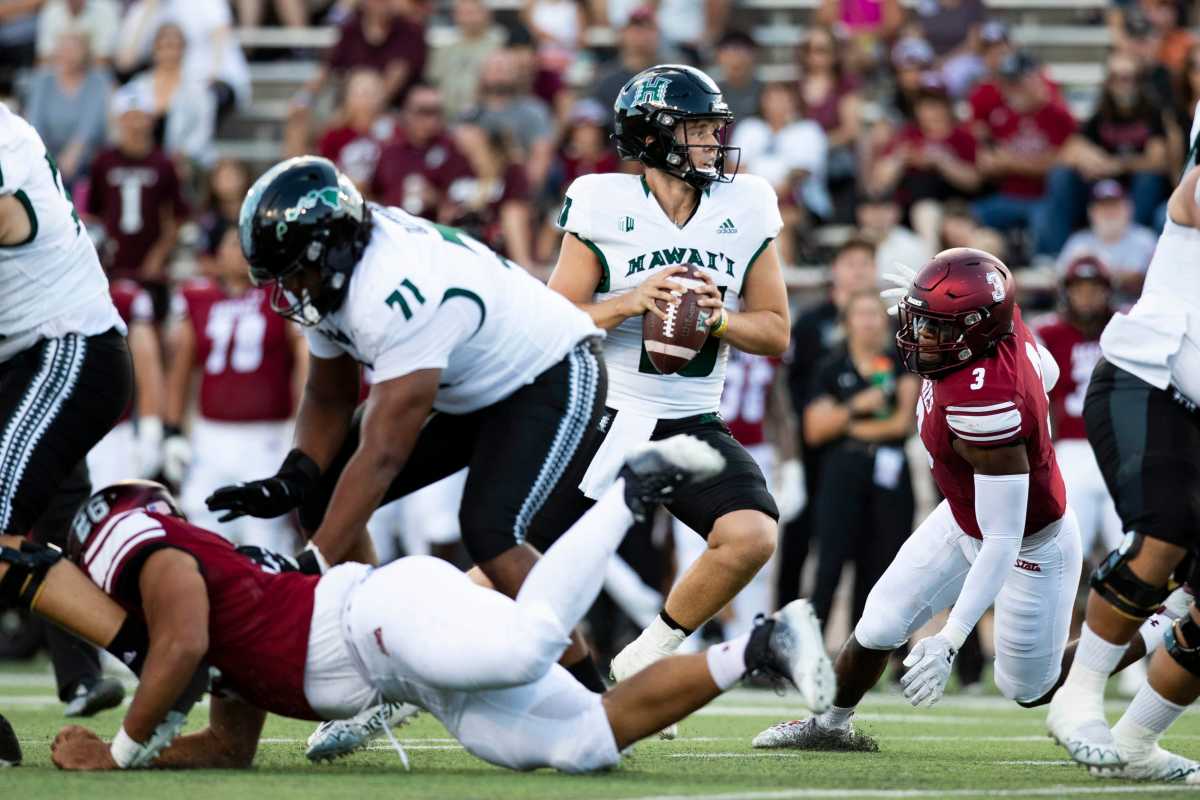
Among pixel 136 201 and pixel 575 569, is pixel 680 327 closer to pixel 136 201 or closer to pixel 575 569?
pixel 575 569

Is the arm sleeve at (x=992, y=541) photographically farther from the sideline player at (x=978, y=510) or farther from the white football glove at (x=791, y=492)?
the white football glove at (x=791, y=492)

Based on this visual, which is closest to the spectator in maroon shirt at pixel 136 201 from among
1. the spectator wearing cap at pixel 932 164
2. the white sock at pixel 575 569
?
the spectator wearing cap at pixel 932 164

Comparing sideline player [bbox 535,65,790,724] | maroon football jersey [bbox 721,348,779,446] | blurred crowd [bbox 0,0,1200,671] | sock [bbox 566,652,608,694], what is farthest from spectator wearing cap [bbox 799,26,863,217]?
sock [bbox 566,652,608,694]

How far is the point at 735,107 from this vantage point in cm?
1150

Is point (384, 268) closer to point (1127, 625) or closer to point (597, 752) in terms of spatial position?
point (597, 752)

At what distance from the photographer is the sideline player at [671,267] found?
5508 mm

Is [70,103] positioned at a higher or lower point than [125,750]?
lower

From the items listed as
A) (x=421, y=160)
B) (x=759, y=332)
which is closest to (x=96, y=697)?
(x=759, y=332)

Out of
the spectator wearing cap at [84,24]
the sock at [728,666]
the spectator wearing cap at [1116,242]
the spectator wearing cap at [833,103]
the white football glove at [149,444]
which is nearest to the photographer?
the sock at [728,666]

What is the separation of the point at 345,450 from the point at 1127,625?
2.11m

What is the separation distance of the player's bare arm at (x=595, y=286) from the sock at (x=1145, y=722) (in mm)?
1734

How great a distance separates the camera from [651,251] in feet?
18.5

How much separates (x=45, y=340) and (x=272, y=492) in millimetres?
845

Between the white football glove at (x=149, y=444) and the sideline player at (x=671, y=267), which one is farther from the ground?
the sideline player at (x=671, y=267)
